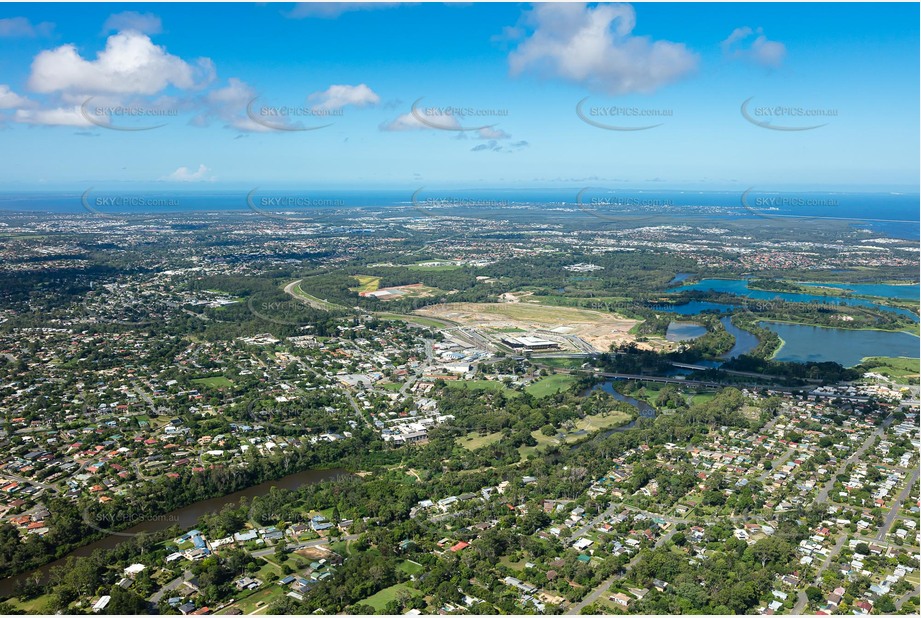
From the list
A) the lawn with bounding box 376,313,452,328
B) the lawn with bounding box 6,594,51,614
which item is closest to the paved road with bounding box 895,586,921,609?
the lawn with bounding box 6,594,51,614

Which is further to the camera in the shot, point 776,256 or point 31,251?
point 776,256

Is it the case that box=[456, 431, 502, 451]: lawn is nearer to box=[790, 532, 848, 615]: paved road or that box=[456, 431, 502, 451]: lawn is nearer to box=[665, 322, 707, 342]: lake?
box=[790, 532, 848, 615]: paved road

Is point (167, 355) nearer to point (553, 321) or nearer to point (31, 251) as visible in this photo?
point (553, 321)

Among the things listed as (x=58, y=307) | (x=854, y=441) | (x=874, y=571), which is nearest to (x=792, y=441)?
(x=854, y=441)

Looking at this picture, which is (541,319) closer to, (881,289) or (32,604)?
(881,289)

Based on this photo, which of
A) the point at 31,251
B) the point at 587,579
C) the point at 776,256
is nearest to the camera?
the point at 587,579

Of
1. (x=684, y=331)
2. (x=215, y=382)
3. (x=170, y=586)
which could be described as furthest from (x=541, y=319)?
(x=170, y=586)
